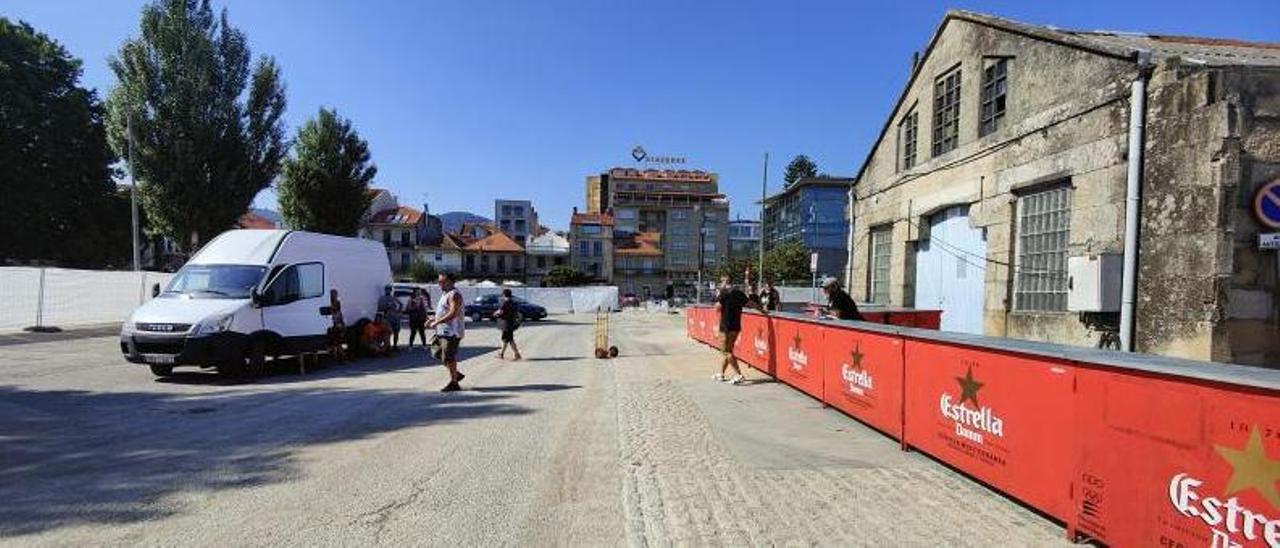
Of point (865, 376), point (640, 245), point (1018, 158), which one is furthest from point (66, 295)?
point (640, 245)

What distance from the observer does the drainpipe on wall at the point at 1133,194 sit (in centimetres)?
→ 1333

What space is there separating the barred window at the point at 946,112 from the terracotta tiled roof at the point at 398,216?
267 ft

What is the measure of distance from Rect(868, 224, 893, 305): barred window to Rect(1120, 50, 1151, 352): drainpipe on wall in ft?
39.7

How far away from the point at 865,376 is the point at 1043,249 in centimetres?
995

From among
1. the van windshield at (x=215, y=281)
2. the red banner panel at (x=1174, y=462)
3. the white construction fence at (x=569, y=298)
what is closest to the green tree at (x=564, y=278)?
the white construction fence at (x=569, y=298)

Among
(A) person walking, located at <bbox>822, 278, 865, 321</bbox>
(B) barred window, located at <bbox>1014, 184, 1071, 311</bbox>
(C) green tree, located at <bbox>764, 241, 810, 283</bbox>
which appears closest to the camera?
(A) person walking, located at <bbox>822, 278, 865, 321</bbox>

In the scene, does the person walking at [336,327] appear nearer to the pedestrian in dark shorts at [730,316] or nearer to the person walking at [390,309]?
the person walking at [390,309]

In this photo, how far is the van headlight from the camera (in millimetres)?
13070

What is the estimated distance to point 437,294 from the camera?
4878cm

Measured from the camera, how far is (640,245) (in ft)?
361

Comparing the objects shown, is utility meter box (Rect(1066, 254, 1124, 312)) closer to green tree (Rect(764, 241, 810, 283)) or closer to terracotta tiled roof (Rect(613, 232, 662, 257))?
green tree (Rect(764, 241, 810, 283))

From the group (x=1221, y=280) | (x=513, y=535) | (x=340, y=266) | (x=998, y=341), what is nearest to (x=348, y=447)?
(x=513, y=535)

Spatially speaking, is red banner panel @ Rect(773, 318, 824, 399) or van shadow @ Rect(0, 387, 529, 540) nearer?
van shadow @ Rect(0, 387, 529, 540)

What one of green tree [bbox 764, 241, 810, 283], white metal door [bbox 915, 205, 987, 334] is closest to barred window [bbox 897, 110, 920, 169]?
white metal door [bbox 915, 205, 987, 334]
